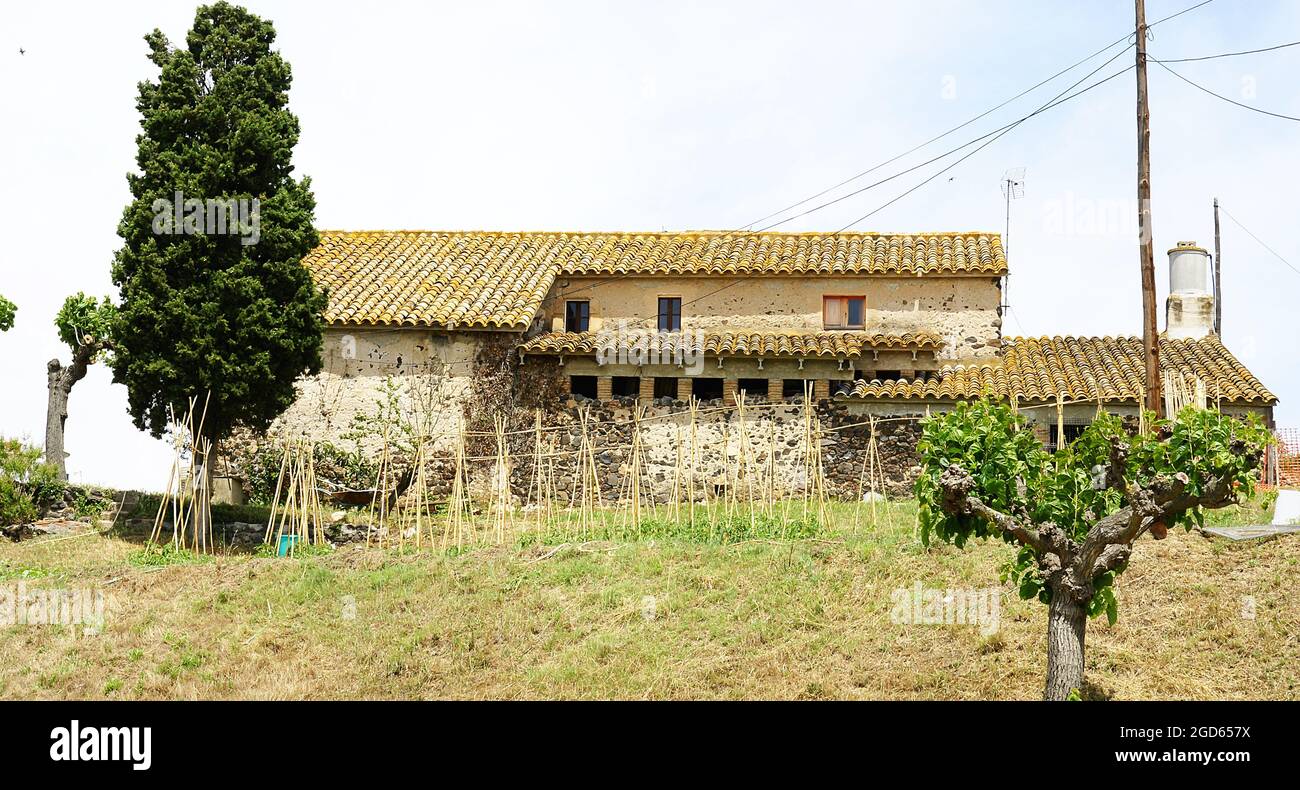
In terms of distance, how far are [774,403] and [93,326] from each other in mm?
11742

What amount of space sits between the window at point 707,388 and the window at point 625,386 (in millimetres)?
1043

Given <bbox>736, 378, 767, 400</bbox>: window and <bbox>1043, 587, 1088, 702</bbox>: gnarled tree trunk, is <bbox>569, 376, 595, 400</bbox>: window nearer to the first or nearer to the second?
<bbox>736, 378, 767, 400</bbox>: window

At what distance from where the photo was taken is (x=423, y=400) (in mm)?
22531

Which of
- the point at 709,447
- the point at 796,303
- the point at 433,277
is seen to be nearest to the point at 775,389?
the point at 709,447

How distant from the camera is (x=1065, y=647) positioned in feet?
36.3

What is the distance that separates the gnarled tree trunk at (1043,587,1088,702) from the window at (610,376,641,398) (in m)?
12.7

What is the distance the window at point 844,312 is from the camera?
24.2 meters

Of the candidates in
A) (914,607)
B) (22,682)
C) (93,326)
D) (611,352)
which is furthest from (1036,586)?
(93,326)

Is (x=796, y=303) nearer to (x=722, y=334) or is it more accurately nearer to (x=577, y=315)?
(x=722, y=334)

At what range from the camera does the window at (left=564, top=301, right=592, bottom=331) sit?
25.0 meters

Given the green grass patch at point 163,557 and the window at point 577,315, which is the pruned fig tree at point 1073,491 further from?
the window at point 577,315

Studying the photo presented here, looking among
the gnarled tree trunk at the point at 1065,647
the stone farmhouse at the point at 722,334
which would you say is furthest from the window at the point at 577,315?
the gnarled tree trunk at the point at 1065,647

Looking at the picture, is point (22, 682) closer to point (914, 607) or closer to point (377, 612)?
point (377, 612)
